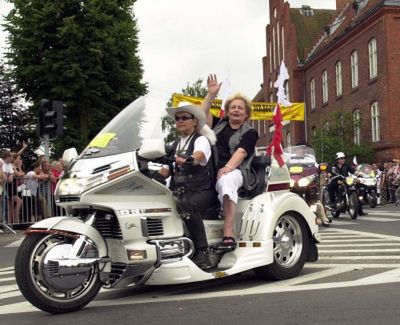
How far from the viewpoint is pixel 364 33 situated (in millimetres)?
35344

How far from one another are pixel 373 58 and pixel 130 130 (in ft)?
102

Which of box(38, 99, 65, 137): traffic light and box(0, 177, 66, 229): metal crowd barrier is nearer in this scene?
box(0, 177, 66, 229): metal crowd barrier

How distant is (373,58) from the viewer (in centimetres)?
3428

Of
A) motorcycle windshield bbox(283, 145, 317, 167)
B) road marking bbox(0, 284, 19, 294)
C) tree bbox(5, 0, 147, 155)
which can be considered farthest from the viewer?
tree bbox(5, 0, 147, 155)

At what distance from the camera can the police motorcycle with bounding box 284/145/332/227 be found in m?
11.3

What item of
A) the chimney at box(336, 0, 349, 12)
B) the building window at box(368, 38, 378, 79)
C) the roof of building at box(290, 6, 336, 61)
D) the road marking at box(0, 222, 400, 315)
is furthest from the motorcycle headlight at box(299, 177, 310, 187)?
the chimney at box(336, 0, 349, 12)

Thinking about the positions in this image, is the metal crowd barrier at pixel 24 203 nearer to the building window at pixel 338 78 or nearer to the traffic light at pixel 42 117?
the traffic light at pixel 42 117

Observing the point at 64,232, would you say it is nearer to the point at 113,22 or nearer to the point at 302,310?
the point at 302,310

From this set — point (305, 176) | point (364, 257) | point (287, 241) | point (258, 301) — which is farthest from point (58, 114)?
point (258, 301)

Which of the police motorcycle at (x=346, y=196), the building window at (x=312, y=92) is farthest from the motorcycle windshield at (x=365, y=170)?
the building window at (x=312, y=92)

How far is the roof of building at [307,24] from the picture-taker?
5016 centimetres

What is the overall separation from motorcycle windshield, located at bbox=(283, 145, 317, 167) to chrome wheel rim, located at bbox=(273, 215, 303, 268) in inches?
225

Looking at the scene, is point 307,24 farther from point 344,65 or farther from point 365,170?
point 365,170

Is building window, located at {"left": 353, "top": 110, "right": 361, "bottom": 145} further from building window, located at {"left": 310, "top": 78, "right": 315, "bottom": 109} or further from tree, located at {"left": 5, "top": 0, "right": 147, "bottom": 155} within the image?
tree, located at {"left": 5, "top": 0, "right": 147, "bottom": 155}
